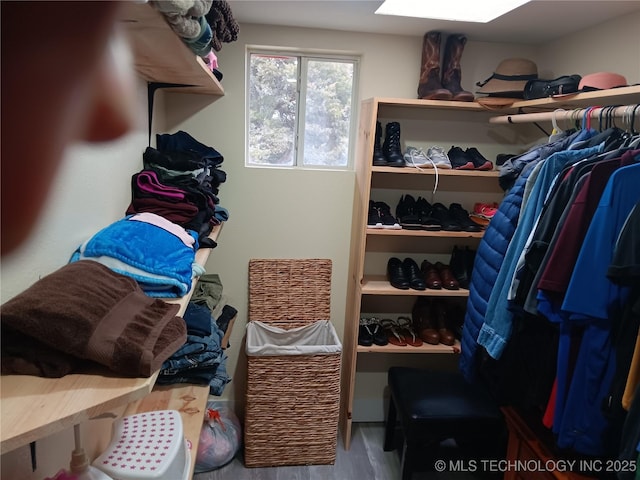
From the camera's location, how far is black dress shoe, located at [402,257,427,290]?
220 cm

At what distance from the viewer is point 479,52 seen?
7.39 ft

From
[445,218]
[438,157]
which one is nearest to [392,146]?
[438,157]

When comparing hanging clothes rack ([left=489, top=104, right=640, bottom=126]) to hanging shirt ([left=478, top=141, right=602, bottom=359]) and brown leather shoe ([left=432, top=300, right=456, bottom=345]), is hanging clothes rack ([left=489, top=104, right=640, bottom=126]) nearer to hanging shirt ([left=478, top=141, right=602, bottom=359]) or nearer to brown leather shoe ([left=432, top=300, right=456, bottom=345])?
hanging shirt ([left=478, top=141, right=602, bottom=359])

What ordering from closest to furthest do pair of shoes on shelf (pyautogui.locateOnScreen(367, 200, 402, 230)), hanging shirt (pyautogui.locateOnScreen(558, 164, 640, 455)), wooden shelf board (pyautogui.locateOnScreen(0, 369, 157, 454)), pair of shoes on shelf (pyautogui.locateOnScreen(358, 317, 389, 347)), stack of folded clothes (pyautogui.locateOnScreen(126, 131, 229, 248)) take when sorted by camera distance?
wooden shelf board (pyautogui.locateOnScreen(0, 369, 157, 454))
hanging shirt (pyautogui.locateOnScreen(558, 164, 640, 455))
stack of folded clothes (pyautogui.locateOnScreen(126, 131, 229, 248))
pair of shoes on shelf (pyautogui.locateOnScreen(367, 200, 402, 230))
pair of shoes on shelf (pyautogui.locateOnScreen(358, 317, 389, 347))

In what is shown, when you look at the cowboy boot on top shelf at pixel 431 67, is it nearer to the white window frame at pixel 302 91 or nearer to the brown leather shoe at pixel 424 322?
the white window frame at pixel 302 91

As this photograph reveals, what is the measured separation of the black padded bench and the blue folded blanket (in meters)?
1.33

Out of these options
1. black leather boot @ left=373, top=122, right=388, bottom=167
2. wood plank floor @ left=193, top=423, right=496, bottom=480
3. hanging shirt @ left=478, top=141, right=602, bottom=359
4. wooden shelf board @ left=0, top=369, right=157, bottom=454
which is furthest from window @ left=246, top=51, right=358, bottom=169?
wooden shelf board @ left=0, top=369, right=157, bottom=454

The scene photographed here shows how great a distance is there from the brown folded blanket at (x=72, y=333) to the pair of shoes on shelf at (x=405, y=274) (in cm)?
161

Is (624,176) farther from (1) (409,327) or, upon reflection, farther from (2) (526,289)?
(1) (409,327)

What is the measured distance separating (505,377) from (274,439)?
1.17 m

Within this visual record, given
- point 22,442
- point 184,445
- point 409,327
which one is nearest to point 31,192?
point 22,442

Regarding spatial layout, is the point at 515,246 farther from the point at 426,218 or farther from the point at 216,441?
the point at 216,441

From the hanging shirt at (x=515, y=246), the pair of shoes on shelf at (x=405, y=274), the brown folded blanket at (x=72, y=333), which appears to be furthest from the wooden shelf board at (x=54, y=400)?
the pair of shoes on shelf at (x=405, y=274)

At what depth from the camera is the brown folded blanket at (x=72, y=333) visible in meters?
0.60
